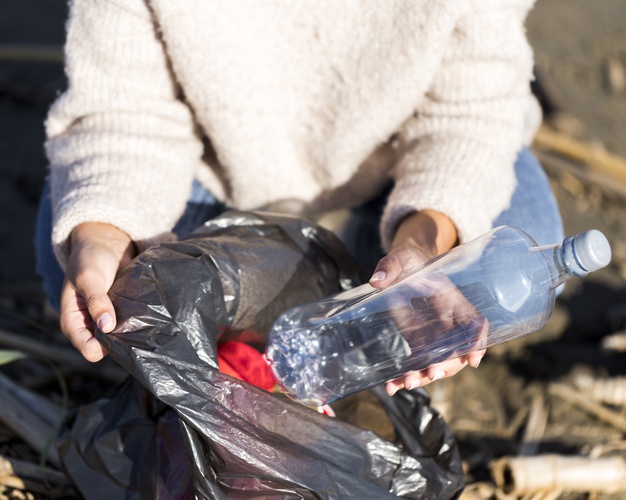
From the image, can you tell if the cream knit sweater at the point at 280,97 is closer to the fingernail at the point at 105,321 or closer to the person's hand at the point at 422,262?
the person's hand at the point at 422,262

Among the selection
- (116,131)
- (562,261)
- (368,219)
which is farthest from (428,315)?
(116,131)

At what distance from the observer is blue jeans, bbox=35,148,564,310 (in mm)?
1854

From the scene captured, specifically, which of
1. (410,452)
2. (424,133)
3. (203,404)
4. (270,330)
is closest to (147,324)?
(203,404)

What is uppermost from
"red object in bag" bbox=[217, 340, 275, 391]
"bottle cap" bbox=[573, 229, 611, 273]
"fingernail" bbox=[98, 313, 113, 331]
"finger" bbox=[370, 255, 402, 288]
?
"bottle cap" bbox=[573, 229, 611, 273]

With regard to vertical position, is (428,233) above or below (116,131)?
below

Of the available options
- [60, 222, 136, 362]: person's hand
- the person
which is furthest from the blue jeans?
[60, 222, 136, 362]: person's hand

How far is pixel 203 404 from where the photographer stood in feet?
4.18

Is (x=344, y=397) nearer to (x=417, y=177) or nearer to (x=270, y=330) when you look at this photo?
(x=270, y=330)

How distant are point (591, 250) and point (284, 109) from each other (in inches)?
36.5

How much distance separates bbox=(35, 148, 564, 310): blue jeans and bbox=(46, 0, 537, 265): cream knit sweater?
0.46 ft

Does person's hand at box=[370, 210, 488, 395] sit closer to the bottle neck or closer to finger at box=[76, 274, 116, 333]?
the bottle neck

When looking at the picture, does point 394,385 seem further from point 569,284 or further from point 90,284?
point 569,284

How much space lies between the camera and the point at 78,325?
1.40m

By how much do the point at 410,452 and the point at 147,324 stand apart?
0.60m
